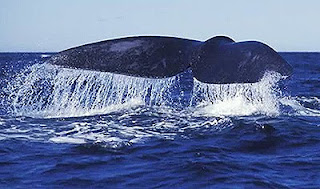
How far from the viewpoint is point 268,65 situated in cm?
603

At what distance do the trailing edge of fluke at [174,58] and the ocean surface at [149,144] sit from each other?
0.13 meters

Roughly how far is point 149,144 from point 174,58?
1.70 meters

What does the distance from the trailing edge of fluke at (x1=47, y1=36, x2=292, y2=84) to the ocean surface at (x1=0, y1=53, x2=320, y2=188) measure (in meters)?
0.13

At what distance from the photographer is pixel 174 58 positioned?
273 inches

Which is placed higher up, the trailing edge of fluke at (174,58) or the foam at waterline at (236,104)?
the trailing edge of fluke at (174,58)

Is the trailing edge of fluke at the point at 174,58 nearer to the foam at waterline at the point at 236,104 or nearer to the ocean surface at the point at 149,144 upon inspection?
the ocean surface at the point at 149,144

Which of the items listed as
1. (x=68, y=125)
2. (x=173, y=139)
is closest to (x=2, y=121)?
(x=68, y=125)

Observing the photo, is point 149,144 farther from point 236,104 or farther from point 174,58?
point 236,104

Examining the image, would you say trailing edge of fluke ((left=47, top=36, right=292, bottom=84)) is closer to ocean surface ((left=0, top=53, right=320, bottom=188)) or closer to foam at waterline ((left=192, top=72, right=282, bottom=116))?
ocean surface ((left=0, top=53, right=320, bottom=188))

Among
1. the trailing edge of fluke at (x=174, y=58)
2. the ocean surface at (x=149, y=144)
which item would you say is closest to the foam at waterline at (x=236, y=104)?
the ocean surface at (x=149, y=144)

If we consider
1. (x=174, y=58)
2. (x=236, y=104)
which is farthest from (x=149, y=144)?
(x=236, y=104)

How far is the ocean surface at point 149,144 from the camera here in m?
6.38

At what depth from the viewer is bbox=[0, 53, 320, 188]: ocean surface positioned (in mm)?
6379

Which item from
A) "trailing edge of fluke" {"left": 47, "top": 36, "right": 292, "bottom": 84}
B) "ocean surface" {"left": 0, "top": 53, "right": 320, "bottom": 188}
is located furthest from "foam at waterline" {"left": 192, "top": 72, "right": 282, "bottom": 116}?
"trailing edge of fluke" {"left": 47, "top": 36, "right": 292, "bottom": 84}
